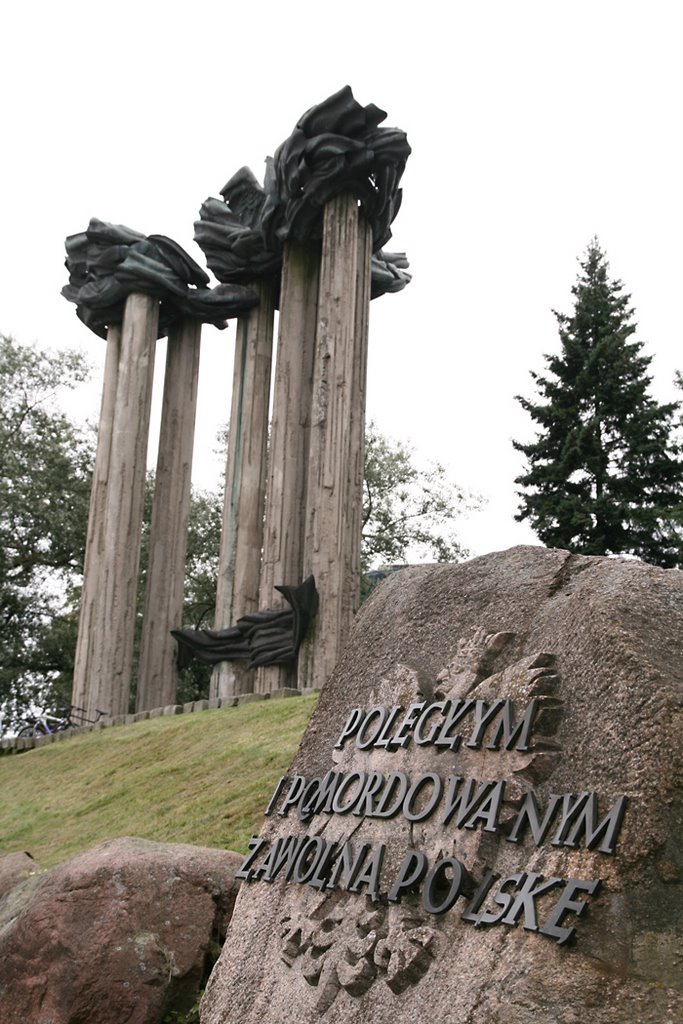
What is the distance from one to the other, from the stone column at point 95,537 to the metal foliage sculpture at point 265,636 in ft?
3.93

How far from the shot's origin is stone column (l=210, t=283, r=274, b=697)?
14.3 metres

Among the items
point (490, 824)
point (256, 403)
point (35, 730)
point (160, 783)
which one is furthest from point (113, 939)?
point (35, 730)

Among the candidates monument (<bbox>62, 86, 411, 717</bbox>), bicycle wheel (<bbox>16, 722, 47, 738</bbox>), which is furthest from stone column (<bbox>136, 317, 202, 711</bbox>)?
bicycle wheel (<bbox>16, 722, 47, 738</bbox>)

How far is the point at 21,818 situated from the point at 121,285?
764 centimetres

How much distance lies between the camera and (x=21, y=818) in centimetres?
999

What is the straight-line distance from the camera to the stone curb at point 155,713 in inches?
472

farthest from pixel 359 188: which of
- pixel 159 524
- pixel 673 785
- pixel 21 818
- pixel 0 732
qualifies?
→ pixel 0 732

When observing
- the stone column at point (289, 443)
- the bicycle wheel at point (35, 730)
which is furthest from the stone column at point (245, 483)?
the bicycle wheel at point (35, 730)

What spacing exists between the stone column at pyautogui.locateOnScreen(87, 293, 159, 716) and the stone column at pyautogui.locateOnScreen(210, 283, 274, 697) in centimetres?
106

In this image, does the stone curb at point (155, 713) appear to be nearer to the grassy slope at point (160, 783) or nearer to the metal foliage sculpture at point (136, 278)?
the grassy slope at point (160, 783)

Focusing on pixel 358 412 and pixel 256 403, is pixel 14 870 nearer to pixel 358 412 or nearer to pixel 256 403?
pixel 358 412

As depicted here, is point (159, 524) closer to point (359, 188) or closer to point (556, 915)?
point (359, 188)

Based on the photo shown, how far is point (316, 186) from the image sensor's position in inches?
525

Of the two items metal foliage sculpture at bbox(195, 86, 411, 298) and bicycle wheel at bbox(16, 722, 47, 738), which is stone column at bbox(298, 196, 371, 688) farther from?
bicycle wheel at bbox(16, 722, 47, 738)
